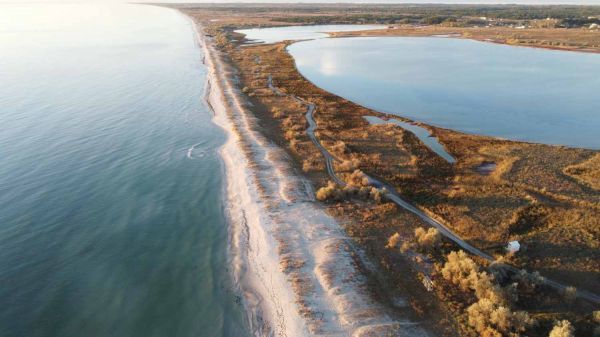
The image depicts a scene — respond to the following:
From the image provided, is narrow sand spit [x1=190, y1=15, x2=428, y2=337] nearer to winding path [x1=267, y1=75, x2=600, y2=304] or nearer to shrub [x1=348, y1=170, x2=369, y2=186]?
shrub [x1=348, y1=170, x2=369, y2=186]

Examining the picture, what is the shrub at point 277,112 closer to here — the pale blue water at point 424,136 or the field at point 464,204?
the field at point 464,204

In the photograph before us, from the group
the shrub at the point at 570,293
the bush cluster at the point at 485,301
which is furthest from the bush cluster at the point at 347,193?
the shrub at the point at 570,293

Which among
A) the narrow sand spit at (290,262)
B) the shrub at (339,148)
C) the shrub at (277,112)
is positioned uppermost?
the shrub at (277,112)

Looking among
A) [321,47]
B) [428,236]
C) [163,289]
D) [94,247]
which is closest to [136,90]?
[94,247]

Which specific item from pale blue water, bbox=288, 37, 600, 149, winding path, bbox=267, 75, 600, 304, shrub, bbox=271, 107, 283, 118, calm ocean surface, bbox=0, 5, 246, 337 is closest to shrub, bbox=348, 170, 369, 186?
winding path, bbox=267, 75, 600, 304

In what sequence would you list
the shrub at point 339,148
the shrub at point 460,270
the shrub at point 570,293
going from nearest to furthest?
the shrub at point 570,293
the shrub at point 460,270
the shrub at point 339,148

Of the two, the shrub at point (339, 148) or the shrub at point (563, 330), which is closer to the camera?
the shrub at point (563, 330)
